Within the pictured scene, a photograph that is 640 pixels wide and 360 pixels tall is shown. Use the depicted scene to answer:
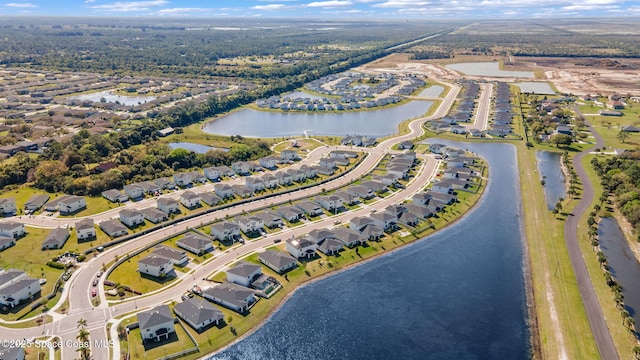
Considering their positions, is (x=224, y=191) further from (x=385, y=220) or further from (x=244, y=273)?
(x=385, y=220)

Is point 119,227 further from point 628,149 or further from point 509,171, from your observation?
point 628,149

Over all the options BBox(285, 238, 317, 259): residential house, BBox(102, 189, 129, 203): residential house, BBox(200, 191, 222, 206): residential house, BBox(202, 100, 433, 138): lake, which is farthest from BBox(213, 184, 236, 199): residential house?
BBox(202, 100, 433, 138): lake

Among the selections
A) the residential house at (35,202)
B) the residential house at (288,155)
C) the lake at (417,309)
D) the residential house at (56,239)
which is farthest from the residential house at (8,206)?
the lake at (417,309)

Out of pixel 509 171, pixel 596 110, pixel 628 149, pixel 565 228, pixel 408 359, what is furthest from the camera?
pixel 596 110

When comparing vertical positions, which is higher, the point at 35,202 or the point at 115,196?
the point at 115,196

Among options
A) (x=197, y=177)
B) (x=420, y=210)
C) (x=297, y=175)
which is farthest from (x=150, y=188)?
(x=420, y=210)

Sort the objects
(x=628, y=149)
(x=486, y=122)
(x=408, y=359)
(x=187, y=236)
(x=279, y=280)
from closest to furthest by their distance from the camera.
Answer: (x=408, y=359) < (x=279, y=280) < (x=187, y=236) < (x=628, y=149) < (x=486, y=122)

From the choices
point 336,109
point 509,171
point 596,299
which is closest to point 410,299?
point 596,299
